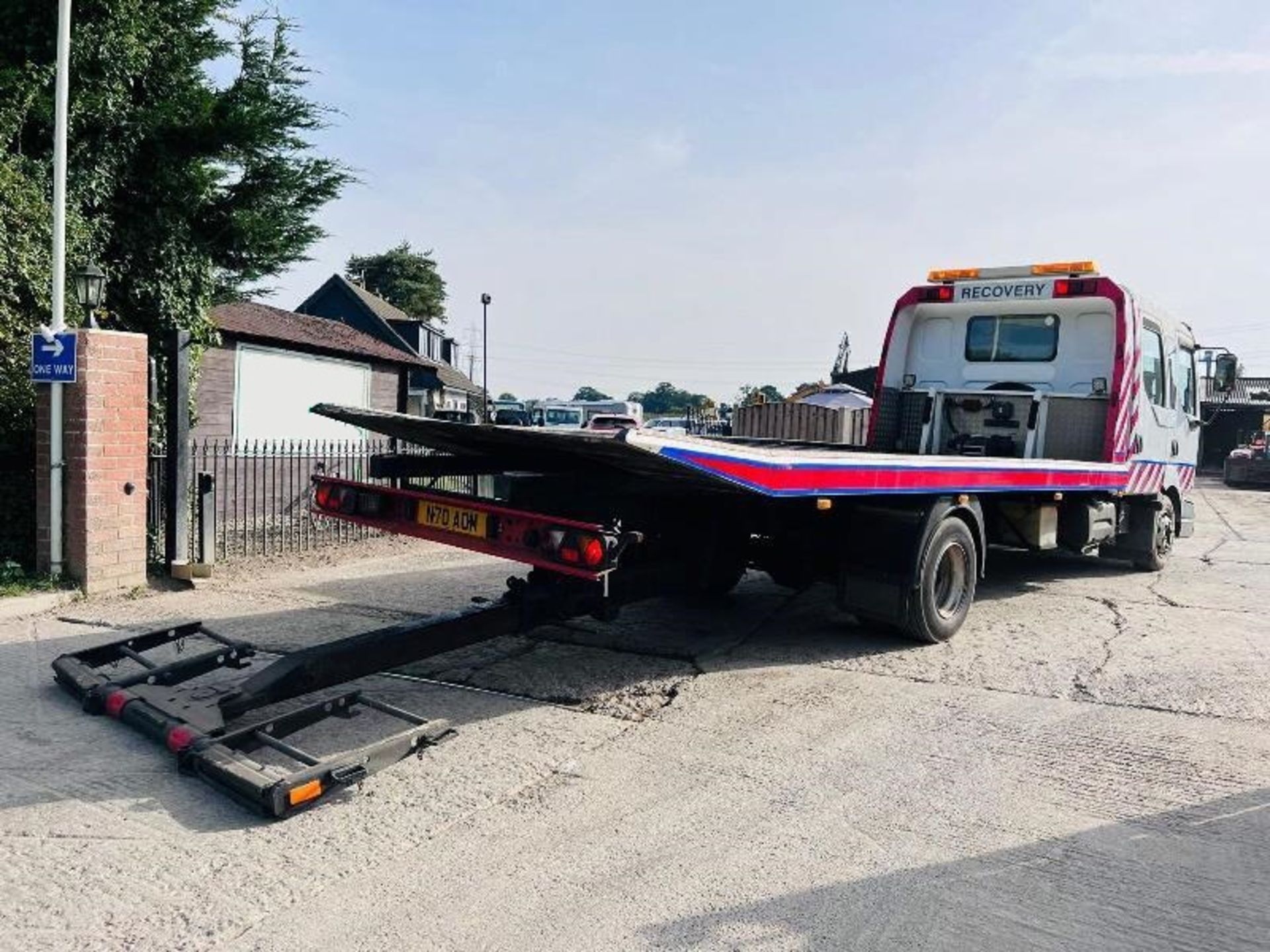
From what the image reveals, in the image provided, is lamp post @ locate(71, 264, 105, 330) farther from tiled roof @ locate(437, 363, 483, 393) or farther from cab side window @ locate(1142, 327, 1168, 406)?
tiled roof @ locate(437, 363, 483, 393)

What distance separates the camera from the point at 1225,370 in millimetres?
11562

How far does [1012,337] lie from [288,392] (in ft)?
41.1

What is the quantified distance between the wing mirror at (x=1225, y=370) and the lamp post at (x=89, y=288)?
476 inches

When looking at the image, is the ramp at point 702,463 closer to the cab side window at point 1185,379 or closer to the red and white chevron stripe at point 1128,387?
the red and white chevron stripe at point 1128,387

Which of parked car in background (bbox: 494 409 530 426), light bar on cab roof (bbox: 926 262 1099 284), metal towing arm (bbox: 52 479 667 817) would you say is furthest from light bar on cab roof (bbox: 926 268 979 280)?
parked car in background (bbox: 494 409 530 426)

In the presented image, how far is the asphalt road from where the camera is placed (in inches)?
125

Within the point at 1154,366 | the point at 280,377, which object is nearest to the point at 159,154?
the point at 280,377

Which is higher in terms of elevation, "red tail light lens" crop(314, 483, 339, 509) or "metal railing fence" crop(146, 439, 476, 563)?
"red tail light lens" crop(314, 483, 339, 509)

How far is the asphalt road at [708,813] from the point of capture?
10.4ft

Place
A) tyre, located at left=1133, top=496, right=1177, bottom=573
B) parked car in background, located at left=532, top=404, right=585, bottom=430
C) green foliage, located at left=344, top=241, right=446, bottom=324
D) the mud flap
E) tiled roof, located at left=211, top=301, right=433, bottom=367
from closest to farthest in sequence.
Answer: tyre, located at left=1133, top=496, right=1177, bottom=573 < the mud flap < tiled roof, located at left=211, top=301, right=433, bottom=367 < parked car in background, located at left=532, top=404, right=585, bottom=430 < green foliage, located at left=344, top=241, right=446, bottom=324

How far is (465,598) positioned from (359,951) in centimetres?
556

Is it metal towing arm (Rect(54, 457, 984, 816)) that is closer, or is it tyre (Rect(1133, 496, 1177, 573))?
metal towing arm (Rect(54, 457, 984, 816))

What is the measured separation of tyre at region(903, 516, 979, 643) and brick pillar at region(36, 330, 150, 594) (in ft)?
21.4

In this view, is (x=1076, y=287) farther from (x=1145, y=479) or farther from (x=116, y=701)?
(x=116, y=701)
